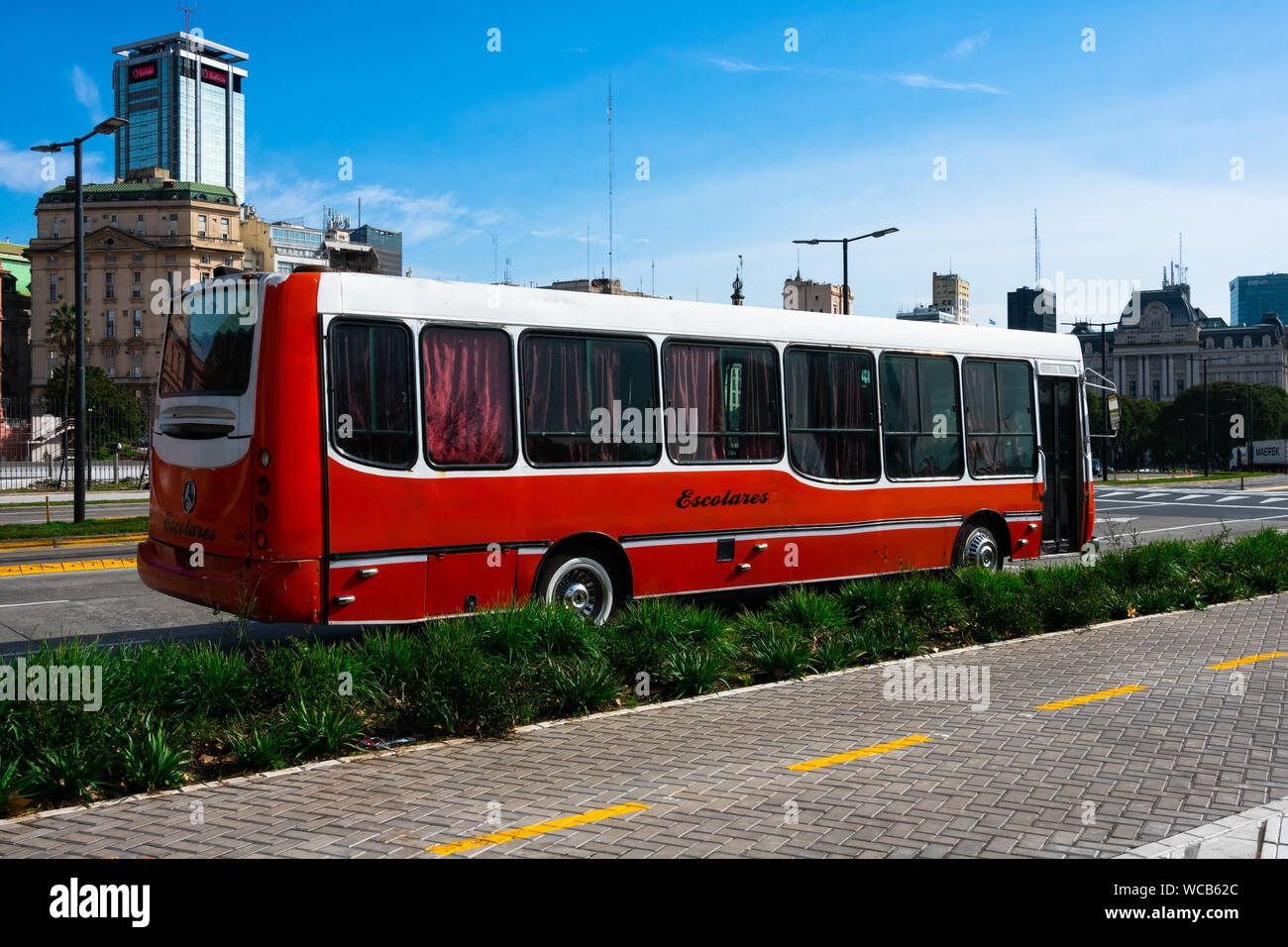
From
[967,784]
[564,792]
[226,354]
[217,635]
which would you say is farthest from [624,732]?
[217,635]

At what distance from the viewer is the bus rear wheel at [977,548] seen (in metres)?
13.7

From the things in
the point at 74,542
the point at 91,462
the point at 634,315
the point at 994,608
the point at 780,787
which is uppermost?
the point at 91,462

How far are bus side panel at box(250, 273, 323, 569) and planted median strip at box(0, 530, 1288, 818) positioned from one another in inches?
34.3

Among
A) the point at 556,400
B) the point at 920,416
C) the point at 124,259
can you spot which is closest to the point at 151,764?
the point at 556,400

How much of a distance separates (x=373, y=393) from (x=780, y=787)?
15.6 feet

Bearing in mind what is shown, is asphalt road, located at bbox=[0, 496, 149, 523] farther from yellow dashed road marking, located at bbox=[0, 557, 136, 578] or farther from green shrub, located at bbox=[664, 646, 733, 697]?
green shrub, located at bbox=[664, 646, 733, 697]

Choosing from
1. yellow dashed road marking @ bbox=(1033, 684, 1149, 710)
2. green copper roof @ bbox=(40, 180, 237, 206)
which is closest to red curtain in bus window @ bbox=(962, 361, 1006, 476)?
yellow dashed road marking @ bbox=(1033, 684, 1149, 710)

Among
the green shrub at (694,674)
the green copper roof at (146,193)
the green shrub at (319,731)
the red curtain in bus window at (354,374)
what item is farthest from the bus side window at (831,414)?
the green copper roof at (146,193)

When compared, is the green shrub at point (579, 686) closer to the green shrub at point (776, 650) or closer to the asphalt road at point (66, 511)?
the green shrub at point (776, 650)

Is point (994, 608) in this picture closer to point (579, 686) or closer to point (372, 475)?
point (579, 686)

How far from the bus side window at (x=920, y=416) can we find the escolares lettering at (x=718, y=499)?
203 cm

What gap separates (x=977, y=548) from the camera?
45.9ft
